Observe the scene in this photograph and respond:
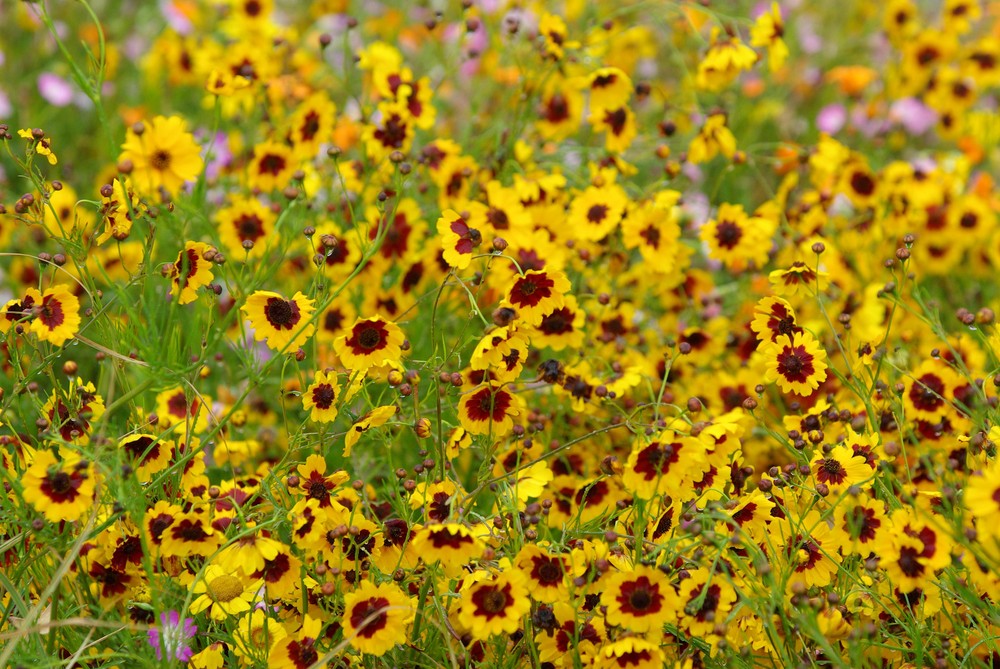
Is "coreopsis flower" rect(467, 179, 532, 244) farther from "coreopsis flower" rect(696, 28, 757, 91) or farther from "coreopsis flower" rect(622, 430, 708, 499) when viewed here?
"coreopsis flower" rect(622, 430, 708, 499)

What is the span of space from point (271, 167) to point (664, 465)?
123 cm

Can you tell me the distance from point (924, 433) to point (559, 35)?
3.66ft

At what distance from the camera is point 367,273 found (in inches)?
83.7

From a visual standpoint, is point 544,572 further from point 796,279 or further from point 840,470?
point 796,279

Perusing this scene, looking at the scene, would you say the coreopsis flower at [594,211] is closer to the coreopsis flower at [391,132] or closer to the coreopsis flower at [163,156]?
the coreopsis flower at [391,132]

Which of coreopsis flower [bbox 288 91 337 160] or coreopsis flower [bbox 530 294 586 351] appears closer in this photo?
coreopsis flower [bbox 530 294 586 351]

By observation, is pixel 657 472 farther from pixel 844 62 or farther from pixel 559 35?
pixel 844 62

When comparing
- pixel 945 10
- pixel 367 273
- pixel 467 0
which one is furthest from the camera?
pixel 945 10

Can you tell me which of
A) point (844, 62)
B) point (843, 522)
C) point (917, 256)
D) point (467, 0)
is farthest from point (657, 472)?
point (844, 62)

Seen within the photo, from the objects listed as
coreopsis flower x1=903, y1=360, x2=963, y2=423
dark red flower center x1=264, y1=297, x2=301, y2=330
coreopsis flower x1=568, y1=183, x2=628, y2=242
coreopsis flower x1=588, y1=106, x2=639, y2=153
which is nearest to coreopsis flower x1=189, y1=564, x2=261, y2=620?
dark red flower center x1=264, y1=297, x2=301, y2=330

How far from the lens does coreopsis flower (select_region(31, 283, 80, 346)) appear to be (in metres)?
1.43

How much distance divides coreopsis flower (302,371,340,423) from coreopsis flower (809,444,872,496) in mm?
710

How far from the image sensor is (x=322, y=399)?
156 cm

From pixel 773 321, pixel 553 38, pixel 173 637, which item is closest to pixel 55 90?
pixel 553 38
